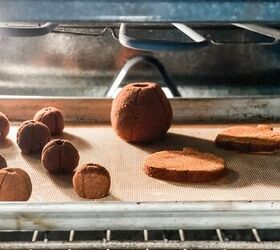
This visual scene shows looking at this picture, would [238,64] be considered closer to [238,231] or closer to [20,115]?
[20,115]

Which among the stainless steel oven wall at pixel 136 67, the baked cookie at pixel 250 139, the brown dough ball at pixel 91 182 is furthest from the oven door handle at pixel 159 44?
the brown dough ball at pixel 91 182

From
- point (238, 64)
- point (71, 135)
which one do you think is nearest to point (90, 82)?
point (238, 64)

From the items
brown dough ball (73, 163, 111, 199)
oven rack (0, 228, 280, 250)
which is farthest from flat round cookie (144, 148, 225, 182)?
oven rack (0, 228, 280, 250)

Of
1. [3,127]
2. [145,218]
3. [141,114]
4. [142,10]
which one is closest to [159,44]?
[141,114]

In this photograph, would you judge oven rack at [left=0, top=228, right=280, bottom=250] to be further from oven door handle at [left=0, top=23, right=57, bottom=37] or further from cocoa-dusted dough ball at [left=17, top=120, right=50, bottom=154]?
oven door handle at [left=0, top=23, right=57, bottom=37]

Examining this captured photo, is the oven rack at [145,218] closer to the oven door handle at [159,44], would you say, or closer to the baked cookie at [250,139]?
the baked cookie at [250,139]

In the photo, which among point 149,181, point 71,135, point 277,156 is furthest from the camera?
point 71,135

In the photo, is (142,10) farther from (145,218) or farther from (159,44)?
(159,44)
